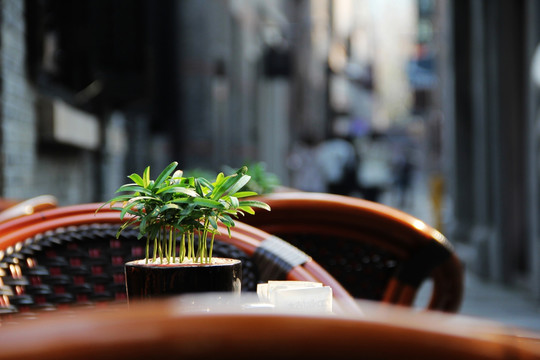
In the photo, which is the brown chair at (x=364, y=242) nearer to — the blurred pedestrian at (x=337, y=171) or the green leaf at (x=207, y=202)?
the green leaf at (x=207, y=202)

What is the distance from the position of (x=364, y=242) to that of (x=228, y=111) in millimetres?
16219

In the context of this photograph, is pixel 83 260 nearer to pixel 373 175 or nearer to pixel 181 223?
pixel 181 223

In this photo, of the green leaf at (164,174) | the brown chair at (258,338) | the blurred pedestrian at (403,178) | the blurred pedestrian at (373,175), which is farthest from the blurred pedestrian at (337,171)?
the brown chair at (258,338)

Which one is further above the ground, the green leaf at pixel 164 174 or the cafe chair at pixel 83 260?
the green leaf at pixel 164 174

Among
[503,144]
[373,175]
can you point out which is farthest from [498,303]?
[373,175]

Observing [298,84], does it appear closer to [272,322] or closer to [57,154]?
[57,154]

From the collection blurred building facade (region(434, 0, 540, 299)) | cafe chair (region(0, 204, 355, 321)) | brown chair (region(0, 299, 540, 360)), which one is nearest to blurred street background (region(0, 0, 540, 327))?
blurred building facade (region(434, 0, 540, 299))

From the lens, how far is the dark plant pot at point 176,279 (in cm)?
133

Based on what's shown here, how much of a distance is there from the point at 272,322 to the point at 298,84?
1390 inches

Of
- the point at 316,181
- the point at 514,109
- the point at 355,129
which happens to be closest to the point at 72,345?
the point at 514,109

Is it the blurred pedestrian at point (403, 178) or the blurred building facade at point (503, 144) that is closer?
the blurred building facade at point (503, 144)

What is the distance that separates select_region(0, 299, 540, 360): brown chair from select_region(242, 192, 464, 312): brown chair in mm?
1923

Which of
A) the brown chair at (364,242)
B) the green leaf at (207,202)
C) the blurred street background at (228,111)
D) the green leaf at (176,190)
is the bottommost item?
the brown chair at (364,242)

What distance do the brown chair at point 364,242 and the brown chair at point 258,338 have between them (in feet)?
6.31
